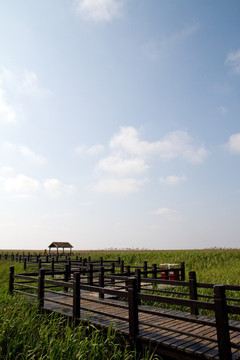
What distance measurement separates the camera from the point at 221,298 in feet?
16.5

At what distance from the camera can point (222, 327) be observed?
493cm

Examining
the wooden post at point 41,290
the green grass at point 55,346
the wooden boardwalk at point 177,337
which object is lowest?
the green grass at point 55,346

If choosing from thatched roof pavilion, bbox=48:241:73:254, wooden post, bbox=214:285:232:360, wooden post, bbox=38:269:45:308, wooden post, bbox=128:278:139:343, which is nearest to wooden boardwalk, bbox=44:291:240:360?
wooden post, bbox=128:278:139:343

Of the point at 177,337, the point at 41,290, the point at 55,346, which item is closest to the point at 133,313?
the point at 177,337

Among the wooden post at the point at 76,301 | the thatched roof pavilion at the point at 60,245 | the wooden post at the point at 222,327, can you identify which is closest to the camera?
the wooden post at the point at 222,327

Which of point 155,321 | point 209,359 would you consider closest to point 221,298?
point 209,359

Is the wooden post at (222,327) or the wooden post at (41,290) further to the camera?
the wooden post at (41,290)

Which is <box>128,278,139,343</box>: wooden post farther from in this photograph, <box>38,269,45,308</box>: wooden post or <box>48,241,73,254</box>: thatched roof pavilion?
<box>48,241,73,254</box>: thatched roof pavilion

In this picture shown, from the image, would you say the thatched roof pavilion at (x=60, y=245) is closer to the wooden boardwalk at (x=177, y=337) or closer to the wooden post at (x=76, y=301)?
the wooden post at (x=76, y=301)

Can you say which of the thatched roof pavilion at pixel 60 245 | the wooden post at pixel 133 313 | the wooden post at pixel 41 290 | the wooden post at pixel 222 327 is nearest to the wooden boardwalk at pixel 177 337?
the wooden post at pixel 133 313

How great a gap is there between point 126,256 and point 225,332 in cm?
3228

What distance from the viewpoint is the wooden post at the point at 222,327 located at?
484cm

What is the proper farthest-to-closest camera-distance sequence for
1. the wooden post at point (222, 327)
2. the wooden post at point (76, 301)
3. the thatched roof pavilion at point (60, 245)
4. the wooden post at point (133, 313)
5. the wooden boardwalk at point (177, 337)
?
1. the thatched roof pavilion at point (60, 245)
2. the wooden post at point (76, 301)
3. the wooden post at point (133, 313)
4. the wooden boardwalk at point (177, 337)
5. the wooden post at point (222, 327)

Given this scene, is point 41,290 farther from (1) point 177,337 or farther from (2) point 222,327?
(2) point 222,327
